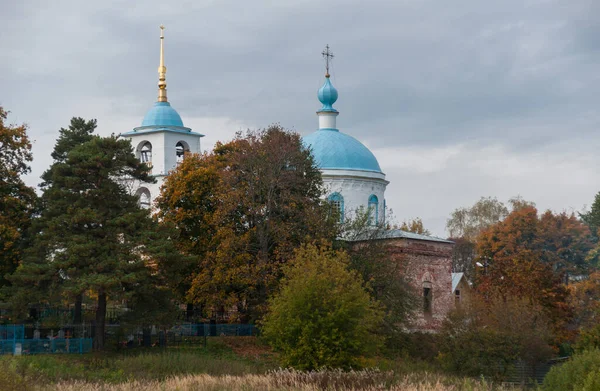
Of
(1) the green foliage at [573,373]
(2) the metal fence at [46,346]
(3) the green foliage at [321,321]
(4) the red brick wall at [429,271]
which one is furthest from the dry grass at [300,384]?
(4) the red brick wall at [429,271]

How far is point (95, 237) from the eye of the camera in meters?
35.7

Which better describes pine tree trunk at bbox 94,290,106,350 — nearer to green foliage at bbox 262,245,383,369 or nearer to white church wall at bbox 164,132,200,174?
green foliage at bbox 262,245,383,369

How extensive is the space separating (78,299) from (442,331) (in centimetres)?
1402

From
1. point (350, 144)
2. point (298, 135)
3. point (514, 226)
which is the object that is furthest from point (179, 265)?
point (514, 226)

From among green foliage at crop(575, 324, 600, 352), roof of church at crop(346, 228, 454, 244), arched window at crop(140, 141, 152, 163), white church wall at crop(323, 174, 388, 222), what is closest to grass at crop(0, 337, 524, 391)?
green foliage at crop(575, 324, 600, 352)

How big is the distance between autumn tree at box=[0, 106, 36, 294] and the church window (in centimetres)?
1781

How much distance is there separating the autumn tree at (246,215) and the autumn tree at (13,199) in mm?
6145

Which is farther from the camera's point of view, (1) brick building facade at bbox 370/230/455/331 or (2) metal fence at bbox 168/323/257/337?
(1) brick building facade at bbox 370/230/455/331

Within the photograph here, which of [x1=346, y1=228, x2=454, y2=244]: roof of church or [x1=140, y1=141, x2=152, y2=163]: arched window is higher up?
[x1=140, y1=141, x2=152, y2=163]: arched window

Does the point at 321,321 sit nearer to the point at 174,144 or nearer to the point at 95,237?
the point at 95,237

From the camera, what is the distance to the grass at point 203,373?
898 inches

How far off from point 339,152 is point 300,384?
31.2 m

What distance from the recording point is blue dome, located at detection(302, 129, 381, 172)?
5381 centimetres

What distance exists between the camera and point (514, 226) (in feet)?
182
